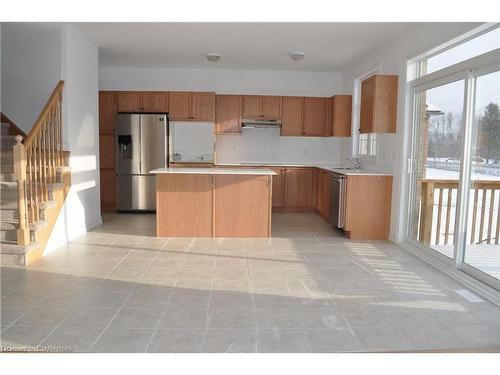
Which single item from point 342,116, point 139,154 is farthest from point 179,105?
point 342,116

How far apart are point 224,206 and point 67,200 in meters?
1.94

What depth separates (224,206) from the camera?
5617mm

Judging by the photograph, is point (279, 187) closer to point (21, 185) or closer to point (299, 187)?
point (299, 187)

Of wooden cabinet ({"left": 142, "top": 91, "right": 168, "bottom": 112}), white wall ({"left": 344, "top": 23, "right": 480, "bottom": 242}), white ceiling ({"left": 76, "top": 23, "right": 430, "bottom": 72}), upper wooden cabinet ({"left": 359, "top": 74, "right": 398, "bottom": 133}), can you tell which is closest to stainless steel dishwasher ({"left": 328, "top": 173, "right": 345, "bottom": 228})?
white wall ({"left": 344, "top": 23, "right": 480, "bottom": 242})

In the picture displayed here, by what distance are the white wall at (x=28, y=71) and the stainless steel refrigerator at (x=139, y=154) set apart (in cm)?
165

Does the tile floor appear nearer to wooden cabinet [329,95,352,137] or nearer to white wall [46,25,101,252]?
white wall [46,25,101,252]

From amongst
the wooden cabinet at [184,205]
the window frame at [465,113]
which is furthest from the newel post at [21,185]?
the window frame at [465,113]

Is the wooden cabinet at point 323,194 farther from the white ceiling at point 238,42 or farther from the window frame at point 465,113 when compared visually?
the window frame at point 465,113

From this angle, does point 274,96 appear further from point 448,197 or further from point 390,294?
point 390,294

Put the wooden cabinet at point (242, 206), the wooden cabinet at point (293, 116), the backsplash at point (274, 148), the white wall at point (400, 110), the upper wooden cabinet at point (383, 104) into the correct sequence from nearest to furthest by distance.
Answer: the white wall at point (400, 110)
the upper wooden cabinet at point (383, 104)
the wooden cabinet at point (242, 206)
the wooden cabinet at point (293, 116)
the backsplash at point (274, 148)

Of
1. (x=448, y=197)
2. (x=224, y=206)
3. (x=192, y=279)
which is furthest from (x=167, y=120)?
(x=448, y=197)

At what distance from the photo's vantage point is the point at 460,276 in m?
3.90

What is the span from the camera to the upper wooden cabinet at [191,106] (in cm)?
773

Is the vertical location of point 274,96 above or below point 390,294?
above
